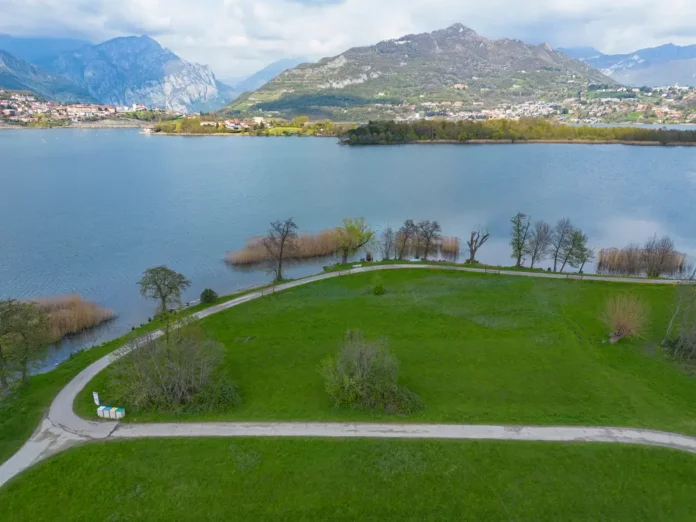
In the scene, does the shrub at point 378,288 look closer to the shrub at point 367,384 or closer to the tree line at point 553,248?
the shrub at point 367,384

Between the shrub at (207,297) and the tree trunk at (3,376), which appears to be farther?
the shrub at (207,297)

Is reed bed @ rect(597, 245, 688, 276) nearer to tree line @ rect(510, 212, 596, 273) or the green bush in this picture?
tree line @ rect(510, 212, 596, 273)

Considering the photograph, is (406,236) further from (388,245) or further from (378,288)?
(378,288)

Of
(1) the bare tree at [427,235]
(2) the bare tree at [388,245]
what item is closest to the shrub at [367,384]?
(1) the bare tree at [427,235]

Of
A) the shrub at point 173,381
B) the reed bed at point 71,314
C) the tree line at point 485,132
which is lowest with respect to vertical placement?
the reed bed at point 71,314

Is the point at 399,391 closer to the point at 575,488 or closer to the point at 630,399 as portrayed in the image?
the point at 575,488
